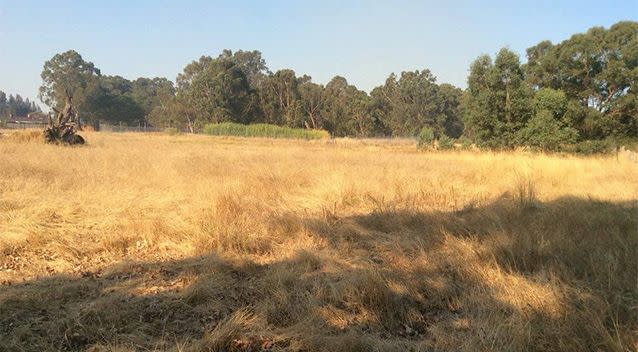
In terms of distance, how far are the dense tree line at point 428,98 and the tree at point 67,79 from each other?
0.71 ft

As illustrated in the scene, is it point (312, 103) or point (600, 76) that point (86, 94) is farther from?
point (600, 76)

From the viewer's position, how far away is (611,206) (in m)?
8.75

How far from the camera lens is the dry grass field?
3.66 meters

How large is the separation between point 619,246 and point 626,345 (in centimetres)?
278

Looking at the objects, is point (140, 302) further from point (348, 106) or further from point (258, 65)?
point (258, 65)

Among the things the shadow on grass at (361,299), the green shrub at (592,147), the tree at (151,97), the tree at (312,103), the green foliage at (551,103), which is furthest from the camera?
the tree at (151,97)

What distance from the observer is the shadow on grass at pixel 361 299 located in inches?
141

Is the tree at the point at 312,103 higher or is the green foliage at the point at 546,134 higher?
the tree at the point at 312,103

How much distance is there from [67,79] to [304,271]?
101950 mm

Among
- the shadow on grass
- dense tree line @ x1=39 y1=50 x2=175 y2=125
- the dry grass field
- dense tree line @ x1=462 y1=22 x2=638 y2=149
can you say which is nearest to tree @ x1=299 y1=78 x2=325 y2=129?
dense tree line @ x1=39 y1=50 x2=175 y2=125

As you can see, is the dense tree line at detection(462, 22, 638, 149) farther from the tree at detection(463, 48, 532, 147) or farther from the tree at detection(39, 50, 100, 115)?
the tree at detection(39, 50, 100, 115)

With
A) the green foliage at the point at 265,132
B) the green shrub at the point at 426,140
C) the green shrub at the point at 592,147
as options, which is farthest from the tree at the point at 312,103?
the green shrub at the point at 592,147

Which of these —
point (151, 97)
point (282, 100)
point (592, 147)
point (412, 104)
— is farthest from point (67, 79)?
point (592, 147)

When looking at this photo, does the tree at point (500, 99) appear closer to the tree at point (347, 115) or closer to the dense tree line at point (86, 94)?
Result: the tree at point (347, 115)
